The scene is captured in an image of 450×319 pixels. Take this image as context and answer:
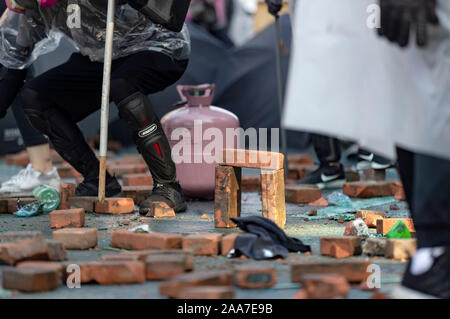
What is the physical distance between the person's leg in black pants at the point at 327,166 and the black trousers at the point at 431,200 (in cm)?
330

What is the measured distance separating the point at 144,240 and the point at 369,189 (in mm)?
2325

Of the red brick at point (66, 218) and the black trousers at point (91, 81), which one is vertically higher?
the black trousers at point (91, 81)

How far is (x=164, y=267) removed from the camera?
3.15 m

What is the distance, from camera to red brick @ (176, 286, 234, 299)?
2.68 meters

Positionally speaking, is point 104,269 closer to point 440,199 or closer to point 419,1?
point 440,199

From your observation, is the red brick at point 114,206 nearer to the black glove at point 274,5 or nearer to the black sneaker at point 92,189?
the black sneaker at point 92,189

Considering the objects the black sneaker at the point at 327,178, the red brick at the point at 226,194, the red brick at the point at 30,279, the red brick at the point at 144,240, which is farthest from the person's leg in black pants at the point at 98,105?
the red brick at the point at 30,279

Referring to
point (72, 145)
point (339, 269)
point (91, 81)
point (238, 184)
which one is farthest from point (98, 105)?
point (339, 269)

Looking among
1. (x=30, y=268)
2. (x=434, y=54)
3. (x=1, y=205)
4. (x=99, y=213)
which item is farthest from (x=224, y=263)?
(x=1, y=205)

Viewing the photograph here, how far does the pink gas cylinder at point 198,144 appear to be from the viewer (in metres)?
5.44

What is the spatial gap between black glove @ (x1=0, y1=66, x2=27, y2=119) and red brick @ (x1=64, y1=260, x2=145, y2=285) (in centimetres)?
252

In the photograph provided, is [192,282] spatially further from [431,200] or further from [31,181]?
[31,181]

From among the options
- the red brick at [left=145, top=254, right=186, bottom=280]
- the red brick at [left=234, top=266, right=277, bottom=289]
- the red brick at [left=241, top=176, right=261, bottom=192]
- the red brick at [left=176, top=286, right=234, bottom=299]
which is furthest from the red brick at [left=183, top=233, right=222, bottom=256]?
the red brick at [left=241, top=176, right=261, bottom=192]

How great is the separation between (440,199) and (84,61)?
2.87 m
